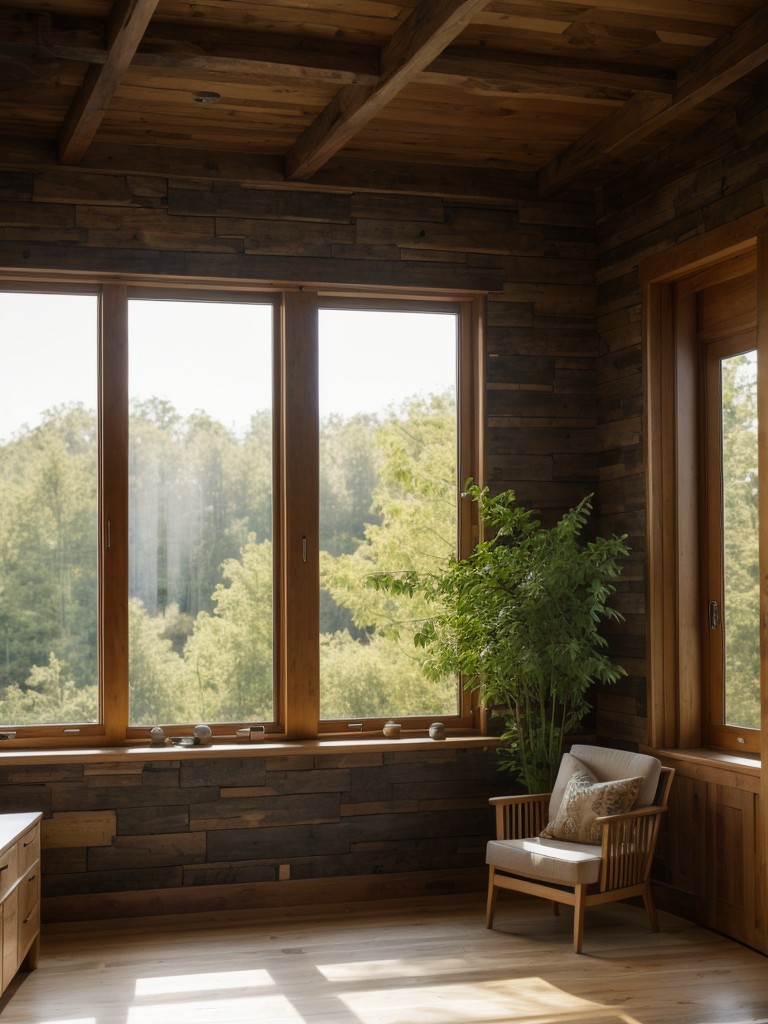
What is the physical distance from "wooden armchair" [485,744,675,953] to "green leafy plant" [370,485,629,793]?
0.61 feet

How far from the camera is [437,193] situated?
5.95 metres

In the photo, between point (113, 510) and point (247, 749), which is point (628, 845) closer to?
point (247, 749)

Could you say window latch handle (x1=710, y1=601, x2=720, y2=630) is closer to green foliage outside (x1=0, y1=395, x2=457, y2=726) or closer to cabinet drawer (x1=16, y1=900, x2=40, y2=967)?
green foliage outside (x1=0, y1=395, x2=457, y2=726)

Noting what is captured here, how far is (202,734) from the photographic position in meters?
5.54

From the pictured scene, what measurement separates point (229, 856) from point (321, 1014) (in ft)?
4.72


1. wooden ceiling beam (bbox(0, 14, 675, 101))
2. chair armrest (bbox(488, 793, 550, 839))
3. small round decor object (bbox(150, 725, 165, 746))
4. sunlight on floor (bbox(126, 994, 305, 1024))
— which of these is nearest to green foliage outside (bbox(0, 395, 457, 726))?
small round decor object (bbox(150, 725, 165, 746))

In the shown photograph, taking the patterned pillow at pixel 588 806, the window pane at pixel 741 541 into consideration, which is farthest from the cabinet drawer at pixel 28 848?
the window pane at pixel 741 541

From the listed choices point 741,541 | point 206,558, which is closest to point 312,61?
point 206,558

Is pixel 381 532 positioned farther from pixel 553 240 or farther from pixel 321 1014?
pixel 321 1014

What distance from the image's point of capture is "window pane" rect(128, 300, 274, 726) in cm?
568

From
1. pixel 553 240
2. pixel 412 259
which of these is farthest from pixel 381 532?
pixel 553 240

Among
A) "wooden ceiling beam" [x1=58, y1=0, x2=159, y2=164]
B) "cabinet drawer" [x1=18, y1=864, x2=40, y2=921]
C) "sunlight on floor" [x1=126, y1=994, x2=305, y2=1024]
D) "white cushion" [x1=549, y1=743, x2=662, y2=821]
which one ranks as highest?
"wooden ceiling beam" [x1=58, y1=0, x2=159, y2=164]

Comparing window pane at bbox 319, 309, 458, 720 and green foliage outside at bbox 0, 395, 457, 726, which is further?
window pane at bbox 319, 309, 458, 720

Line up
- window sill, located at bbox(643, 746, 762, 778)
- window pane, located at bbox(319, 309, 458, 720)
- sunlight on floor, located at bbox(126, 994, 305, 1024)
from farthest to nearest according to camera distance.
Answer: window pane, located at bbox(319, 309, 458, 720) < window sill, located at bbox(643, 746, 762, 778) < sunlight on floor, located at bbox(126, 994, 305, 1024)
